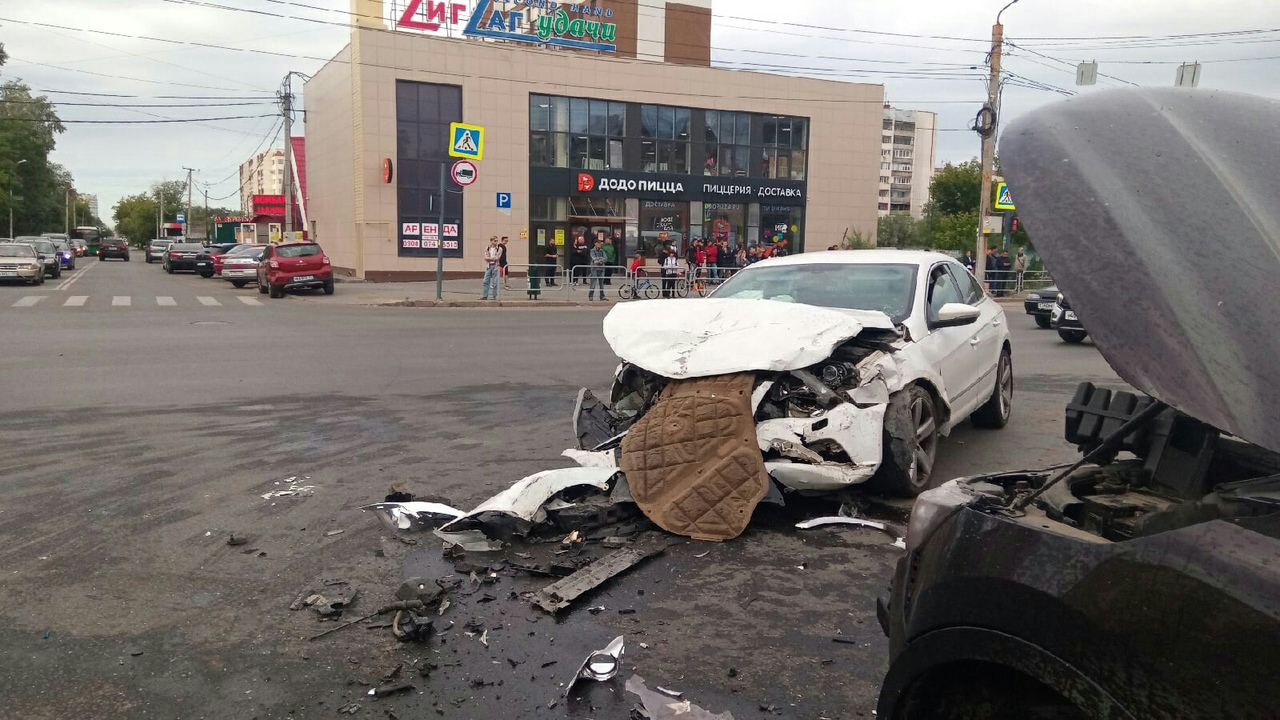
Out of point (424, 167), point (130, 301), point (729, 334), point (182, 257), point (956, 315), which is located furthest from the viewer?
point (182, 257)

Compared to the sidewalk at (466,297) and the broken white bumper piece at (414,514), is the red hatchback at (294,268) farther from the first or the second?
the broken white bumper piece at (414,514)

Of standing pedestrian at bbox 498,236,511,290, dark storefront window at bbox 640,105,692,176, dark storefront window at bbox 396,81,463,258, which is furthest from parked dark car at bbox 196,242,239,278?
dark storefront window at bbox 640,105,692,176

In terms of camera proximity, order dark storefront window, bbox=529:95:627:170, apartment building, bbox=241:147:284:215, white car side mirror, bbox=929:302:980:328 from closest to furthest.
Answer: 1. white car side mirror, bbox=929:302:980:328
2. dark storefront window, bbox=529:95:627:170
3. apartment building, bbox=241:147:284:215

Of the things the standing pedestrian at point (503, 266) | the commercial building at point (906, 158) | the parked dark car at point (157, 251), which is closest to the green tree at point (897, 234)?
the standing pedestrian at point (503, 266)

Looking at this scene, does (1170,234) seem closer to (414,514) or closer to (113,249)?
(414,514)

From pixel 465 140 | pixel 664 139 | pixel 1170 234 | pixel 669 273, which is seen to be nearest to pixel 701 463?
pixel 1170 234

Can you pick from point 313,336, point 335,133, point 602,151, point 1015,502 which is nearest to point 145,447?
point 1015,502

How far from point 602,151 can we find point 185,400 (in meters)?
30.8

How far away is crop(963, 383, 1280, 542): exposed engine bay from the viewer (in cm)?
210

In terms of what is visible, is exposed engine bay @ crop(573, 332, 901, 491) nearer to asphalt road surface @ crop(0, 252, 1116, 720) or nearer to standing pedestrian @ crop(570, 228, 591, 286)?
asphalt road surface @ crop(0, 252, 1116, 720)

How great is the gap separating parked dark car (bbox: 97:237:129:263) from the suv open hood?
7183cm

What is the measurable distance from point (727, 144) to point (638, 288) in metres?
16.8

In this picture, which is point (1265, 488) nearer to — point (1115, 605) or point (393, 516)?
point (1115, 605)

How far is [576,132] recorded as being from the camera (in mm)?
38094
